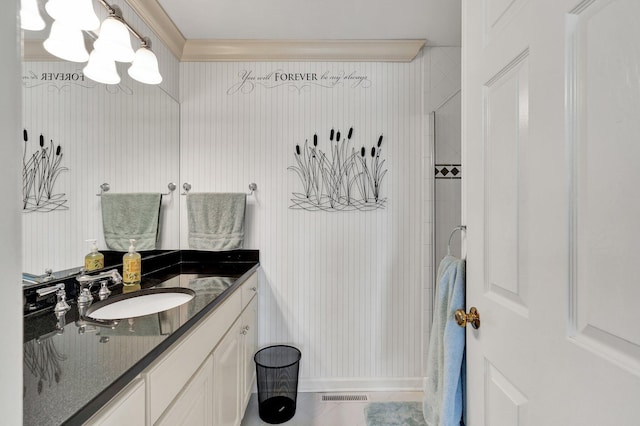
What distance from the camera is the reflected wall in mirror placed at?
3.54ft

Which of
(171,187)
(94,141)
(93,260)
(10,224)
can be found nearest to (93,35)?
(94,141)

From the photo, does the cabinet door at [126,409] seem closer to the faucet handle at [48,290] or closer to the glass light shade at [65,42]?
the faucet handle at [48,290]

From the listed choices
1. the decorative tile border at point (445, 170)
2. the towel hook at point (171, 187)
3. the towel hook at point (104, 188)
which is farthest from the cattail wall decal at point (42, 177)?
the decorative tile border at point (445, 170)

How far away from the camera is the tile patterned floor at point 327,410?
172 centimetres

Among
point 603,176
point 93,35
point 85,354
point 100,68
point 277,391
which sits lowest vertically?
point 277,391

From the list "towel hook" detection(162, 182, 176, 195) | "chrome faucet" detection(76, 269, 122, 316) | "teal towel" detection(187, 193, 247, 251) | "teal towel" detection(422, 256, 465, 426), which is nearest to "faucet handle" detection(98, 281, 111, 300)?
"chrome faucet" detection(76, 269, 122, 316)

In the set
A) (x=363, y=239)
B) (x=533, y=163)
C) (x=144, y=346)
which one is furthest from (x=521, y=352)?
(x=363, y=239)

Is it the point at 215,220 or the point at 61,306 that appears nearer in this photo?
the point at 61,306

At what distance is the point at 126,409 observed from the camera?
0.65m

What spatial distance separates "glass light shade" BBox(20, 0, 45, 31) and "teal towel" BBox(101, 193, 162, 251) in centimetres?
71

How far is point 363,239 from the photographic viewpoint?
6.66ft

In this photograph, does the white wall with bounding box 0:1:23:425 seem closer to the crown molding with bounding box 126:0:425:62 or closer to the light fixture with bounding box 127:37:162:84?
the light fixture with bounding box 127:37:162:84

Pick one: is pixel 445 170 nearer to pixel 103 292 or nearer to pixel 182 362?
pixel 182 362

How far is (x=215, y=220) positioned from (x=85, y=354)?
49.5 inches
